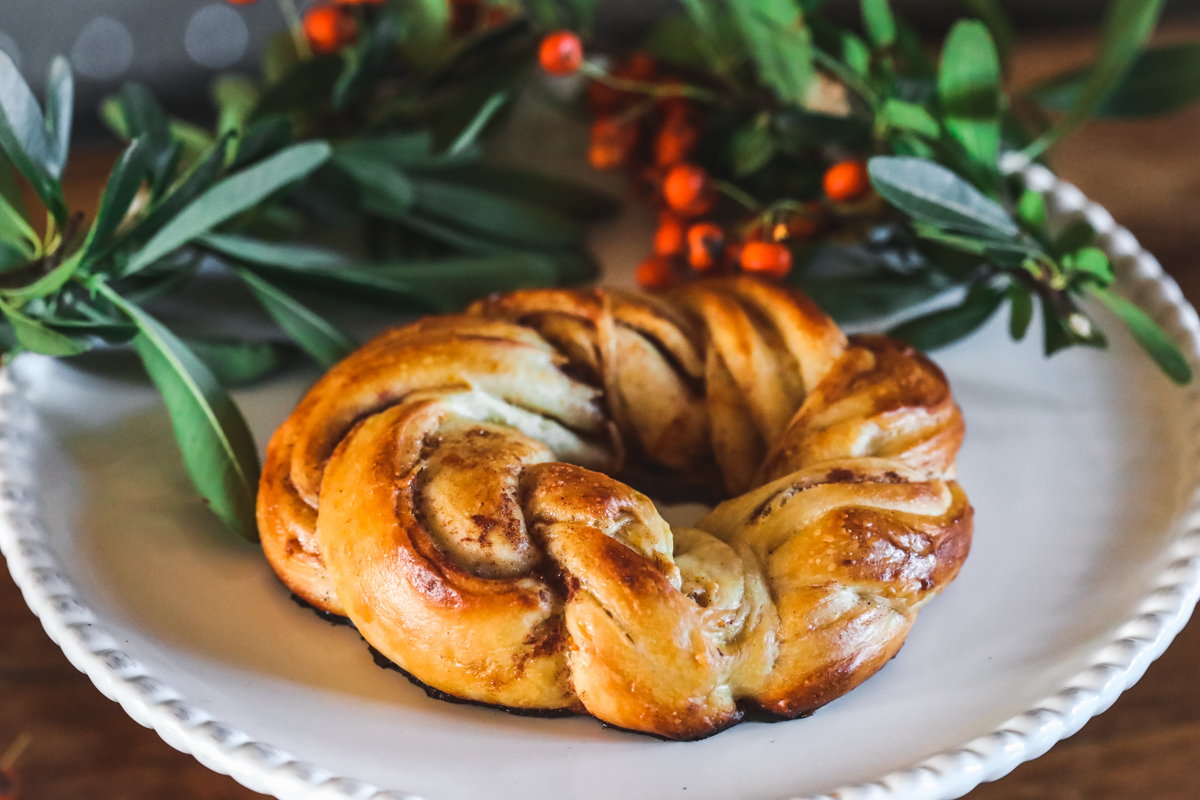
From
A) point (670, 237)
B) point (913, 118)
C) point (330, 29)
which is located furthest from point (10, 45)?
point (913, 118)

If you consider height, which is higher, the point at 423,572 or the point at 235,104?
the point at 235,104

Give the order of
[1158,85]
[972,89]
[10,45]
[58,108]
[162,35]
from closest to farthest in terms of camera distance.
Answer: [58,108], [972,89], [1158,85], [10,45], [162,35]

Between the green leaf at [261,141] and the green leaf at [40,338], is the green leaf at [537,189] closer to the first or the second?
the green leaf at [261,141]

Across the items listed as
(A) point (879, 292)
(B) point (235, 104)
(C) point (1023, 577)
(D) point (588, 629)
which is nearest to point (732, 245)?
(A) point (879, 292)

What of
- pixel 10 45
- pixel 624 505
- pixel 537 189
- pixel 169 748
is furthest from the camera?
pixel 10 45

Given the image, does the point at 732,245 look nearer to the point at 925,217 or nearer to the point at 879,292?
the point at 879,292

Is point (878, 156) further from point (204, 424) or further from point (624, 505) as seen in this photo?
point (204, 424)

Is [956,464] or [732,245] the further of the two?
[732,245]
